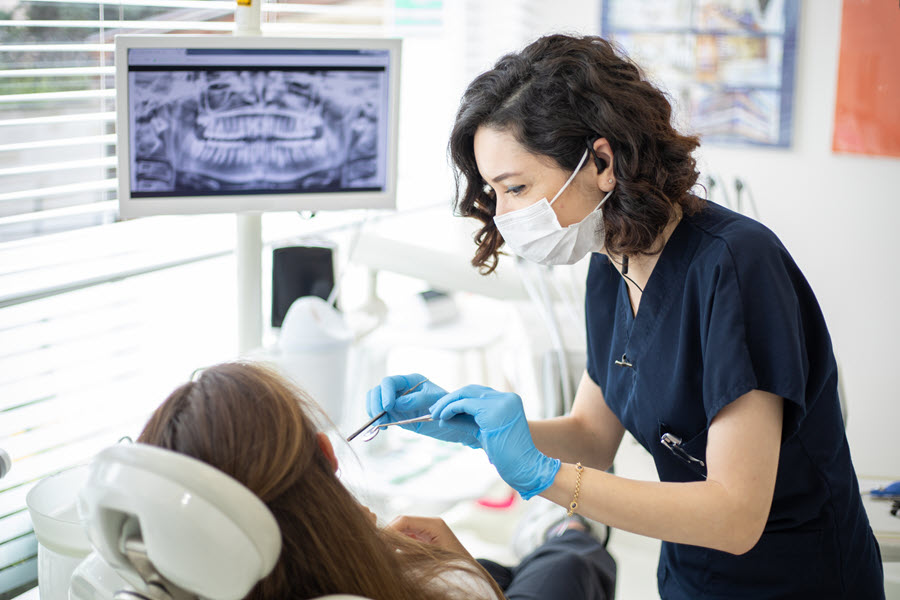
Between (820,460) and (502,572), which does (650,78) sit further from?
(502,572)

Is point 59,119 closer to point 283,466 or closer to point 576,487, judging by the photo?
point 283,466

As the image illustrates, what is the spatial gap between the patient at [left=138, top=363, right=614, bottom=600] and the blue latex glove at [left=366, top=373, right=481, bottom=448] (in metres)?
0.25

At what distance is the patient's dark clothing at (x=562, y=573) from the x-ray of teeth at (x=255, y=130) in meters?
0.86

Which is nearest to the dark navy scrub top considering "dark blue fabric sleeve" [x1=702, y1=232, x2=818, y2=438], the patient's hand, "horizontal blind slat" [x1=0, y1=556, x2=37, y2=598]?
"dark blue fabric sleeve" [x1=702, y1=232, x2=818, y2=438]

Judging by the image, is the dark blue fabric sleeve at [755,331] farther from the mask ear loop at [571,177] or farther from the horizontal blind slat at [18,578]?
the horizontal blind slat at [18,578]

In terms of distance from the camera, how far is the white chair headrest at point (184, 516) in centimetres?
65

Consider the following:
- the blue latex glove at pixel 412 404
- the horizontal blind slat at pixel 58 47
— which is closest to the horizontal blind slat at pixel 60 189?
the horizontal blind slat at pixel 58 47

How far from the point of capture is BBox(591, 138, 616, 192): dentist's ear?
120 centimetres

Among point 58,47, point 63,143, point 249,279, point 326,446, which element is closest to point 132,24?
point 58,47

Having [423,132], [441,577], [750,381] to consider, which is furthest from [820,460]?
[423,132]

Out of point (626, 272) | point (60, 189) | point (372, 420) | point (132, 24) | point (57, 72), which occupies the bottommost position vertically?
point (372, 420)

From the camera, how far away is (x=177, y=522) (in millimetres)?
649

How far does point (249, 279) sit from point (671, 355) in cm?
98

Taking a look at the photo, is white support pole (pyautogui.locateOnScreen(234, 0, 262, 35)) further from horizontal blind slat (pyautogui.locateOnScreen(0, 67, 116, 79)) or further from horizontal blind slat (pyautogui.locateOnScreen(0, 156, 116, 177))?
horizontal blind slat (pyautogui.locateOnScreen(0, 156, 116, 177))
